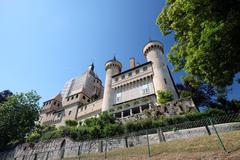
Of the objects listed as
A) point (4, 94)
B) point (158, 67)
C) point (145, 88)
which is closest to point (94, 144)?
point (145, 88)

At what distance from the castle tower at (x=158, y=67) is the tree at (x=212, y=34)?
78.3 ft

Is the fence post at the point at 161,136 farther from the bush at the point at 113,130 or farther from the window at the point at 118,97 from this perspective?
the window at the point at 118,97

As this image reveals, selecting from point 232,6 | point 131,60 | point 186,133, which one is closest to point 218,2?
point 232,6

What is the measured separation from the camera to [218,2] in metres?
9.00

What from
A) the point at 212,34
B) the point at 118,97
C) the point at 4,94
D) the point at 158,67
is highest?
the point at 158,67

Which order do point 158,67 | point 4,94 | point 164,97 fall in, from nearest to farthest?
point 164,97, point 158,67, point 4,94

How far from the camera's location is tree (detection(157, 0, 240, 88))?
9.05 meters

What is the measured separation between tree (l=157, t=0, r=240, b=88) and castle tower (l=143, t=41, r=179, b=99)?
23857mm

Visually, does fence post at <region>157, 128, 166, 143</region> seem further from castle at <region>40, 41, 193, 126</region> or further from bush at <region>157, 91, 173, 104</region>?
castle at <region>40, 41, 193, 126</region>

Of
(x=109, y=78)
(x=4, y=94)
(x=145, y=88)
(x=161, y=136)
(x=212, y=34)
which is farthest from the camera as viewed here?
(x=109, y=78)

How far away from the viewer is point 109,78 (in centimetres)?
4719

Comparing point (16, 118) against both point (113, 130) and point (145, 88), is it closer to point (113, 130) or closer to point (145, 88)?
point (113, 130)

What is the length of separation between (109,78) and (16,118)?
23.3 m

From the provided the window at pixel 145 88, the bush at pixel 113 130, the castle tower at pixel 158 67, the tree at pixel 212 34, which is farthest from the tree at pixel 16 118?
the tree at pixel 212 34
